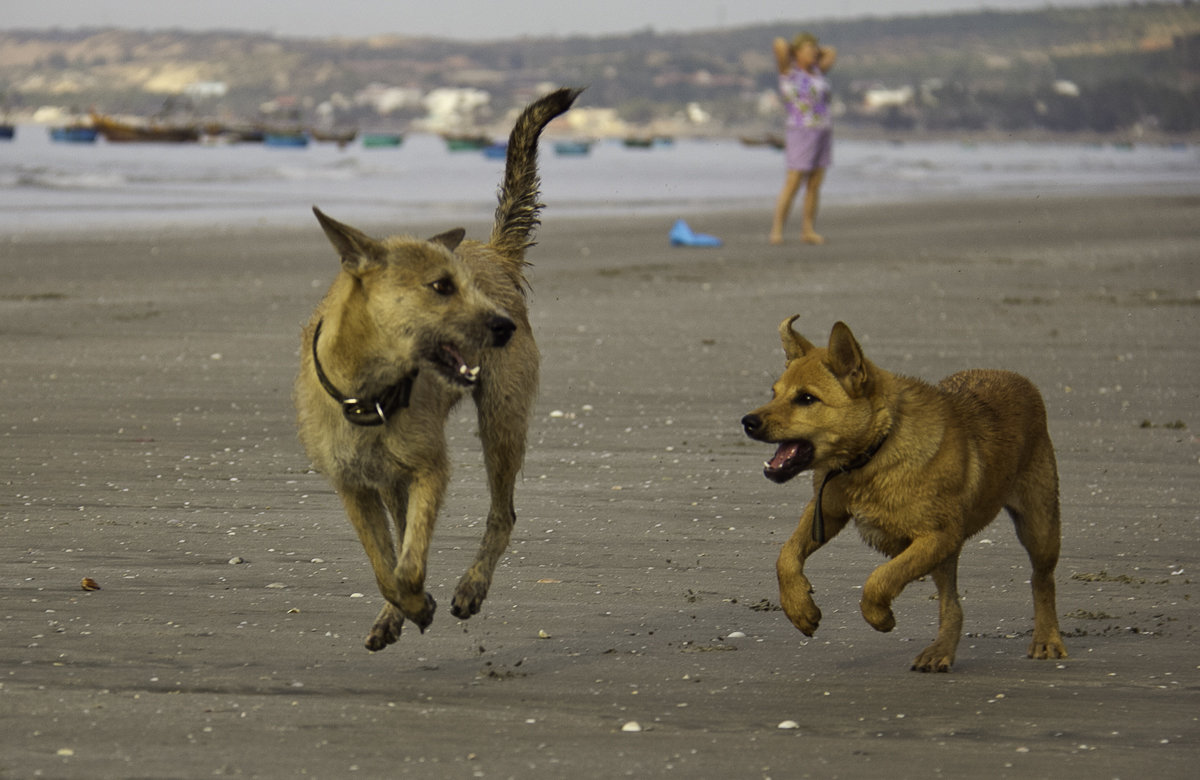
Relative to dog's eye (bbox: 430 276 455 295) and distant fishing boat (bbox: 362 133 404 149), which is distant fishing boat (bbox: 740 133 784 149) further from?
dog's eye (bbox: 430 276 455 295)

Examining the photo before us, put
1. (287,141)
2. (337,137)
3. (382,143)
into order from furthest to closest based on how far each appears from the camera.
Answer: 1. (382,143)
2. (337,137)
3. (287,141)

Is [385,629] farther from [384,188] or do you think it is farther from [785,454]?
[384,188]

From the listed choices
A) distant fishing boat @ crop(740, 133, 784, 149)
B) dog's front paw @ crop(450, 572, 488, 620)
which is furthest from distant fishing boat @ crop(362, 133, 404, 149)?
dog's front paw @ crop(450, 572, 488, 620)

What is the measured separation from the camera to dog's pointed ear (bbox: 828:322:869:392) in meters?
5.08

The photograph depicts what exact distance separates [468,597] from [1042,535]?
1962mm

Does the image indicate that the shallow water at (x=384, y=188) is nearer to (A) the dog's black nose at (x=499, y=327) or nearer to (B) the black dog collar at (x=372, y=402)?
(B) the black dog collar at (x=372, y=402)

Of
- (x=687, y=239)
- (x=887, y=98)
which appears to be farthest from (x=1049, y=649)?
(x=887, y=98)

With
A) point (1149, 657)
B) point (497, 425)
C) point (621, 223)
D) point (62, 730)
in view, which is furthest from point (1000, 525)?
point (621, 223)

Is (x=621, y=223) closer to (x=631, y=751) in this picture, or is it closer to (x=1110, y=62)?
(x=631, y=751)

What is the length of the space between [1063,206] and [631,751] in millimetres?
26278

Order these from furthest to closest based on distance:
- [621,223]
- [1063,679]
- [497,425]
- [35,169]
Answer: [35,169], [621,223], [497,425], [1063,679]

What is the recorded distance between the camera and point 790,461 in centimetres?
508

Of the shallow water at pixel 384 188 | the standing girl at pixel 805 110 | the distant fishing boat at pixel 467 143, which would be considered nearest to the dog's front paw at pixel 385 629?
the standing girl at pixel 805 110

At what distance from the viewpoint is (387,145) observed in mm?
111688
